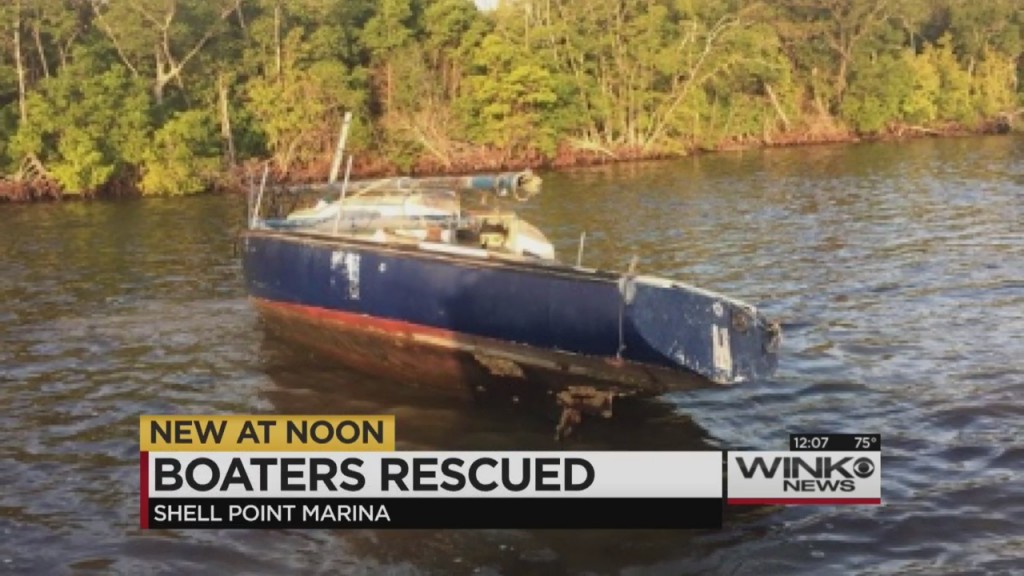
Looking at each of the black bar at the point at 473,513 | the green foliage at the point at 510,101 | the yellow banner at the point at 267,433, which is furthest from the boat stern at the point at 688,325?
the green foliage at the point at 510,101

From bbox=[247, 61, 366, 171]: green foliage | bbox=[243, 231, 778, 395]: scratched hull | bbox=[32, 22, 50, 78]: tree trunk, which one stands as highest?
bbox=[32, 22, 50, 78]: tree trunk

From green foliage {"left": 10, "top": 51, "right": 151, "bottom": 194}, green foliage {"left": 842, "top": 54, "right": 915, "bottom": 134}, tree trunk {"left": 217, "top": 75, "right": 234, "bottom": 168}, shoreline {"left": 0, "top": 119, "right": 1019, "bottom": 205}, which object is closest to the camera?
shoreline {"left": 0, "top": 119, "right": 1019, "bottom": 205}

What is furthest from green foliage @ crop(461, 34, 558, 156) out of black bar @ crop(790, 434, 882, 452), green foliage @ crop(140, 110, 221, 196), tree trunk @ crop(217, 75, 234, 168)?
black bar @ crop(790, 434, 882, 452)

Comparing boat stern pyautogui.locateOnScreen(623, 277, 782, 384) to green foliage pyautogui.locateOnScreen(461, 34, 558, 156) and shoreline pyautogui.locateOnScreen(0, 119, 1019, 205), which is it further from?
green foliage pyautogui.locateOnScreen(461, 34, 558, 156)

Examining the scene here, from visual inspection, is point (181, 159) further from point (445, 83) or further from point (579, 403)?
point (579, 403)

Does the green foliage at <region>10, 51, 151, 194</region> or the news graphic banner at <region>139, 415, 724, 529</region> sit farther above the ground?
the green foliage at <region>10, 51, 151, 194</region>

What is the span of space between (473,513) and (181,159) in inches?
1409

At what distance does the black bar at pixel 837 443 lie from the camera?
27.4ft

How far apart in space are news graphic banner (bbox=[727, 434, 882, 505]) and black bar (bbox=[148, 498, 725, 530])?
0.53 meters

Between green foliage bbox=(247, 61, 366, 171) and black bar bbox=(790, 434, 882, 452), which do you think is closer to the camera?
black bar bbox=(790, 434, 882, 452)

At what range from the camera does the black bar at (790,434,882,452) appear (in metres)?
8.34

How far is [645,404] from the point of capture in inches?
411

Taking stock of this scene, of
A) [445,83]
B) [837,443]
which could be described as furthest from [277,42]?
[837,443]

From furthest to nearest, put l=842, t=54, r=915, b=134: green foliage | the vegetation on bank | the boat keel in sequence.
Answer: l=842, t=54, r=915, b=134: green foliage, the vegetation on bank, the boat keel
